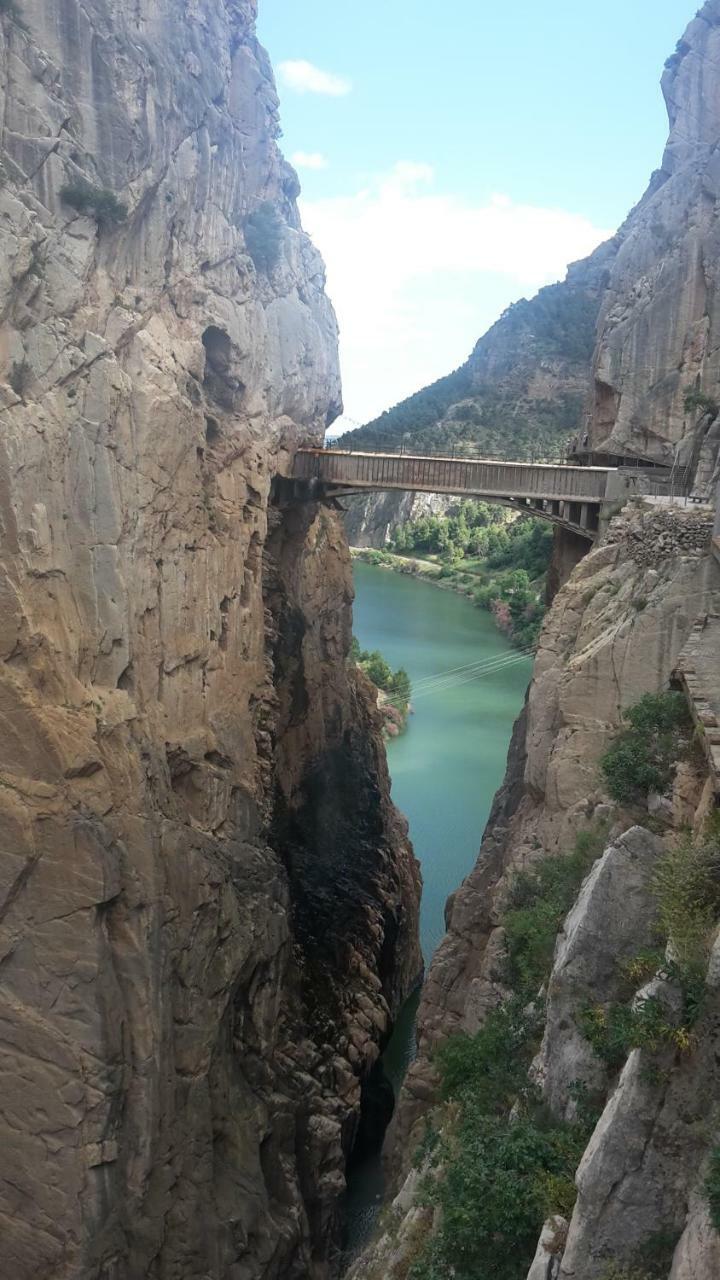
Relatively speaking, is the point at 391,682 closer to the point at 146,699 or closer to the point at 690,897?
the point at 146,699

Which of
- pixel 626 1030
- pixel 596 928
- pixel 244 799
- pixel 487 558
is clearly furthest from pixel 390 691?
pixel 626 1030

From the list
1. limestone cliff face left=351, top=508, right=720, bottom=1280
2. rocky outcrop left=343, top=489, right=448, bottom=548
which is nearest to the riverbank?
rocky outcrop left=343, top=489, right=448, bottom=548

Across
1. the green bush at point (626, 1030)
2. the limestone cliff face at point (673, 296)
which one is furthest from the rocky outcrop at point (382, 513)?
the green bush at point (626, 1030)

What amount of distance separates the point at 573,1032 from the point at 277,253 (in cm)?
1490

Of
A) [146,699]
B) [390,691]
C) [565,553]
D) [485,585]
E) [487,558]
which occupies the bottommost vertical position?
[390,691]

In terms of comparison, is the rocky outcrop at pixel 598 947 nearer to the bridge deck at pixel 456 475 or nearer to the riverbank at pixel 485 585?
the bridge deck at pixel 456 475

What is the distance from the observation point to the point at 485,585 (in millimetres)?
52875

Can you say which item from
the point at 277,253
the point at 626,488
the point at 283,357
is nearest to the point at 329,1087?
the point at 626,488

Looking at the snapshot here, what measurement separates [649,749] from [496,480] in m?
9.41

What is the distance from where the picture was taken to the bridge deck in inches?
647

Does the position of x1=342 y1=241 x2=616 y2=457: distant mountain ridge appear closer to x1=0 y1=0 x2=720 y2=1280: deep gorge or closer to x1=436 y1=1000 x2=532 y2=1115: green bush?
x1=0 y1=0 x2=720 y2=1280: deep gorge

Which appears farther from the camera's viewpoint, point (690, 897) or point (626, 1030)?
point (690, 897)

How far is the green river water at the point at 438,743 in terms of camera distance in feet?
60.4

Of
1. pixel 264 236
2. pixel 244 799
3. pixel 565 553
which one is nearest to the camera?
pixel 244 799
